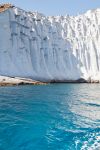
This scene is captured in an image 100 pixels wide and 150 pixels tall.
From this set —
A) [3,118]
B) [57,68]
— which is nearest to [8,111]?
[3,118]

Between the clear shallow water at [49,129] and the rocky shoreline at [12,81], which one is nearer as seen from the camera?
the clear shallow water at [49,129]

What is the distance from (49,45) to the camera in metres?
90.9

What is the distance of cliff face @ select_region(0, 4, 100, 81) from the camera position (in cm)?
8150

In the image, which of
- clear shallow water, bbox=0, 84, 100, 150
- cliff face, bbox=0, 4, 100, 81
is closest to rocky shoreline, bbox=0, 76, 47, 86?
cliff face, bbox=0, 4, 100, 81

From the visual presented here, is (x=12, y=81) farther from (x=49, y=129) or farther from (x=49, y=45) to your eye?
(x=49, y=129)

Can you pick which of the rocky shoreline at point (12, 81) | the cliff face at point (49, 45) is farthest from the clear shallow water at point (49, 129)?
the cliff face at point (49, 45)

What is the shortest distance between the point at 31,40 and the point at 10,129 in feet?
234

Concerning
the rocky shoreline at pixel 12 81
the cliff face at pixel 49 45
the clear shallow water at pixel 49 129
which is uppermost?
the cliff face at pixel 49 45

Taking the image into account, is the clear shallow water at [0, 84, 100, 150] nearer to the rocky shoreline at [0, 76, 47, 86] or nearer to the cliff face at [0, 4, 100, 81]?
the rocky shoreline at [0, 76, 47, 86]

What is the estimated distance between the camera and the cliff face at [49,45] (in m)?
81.5

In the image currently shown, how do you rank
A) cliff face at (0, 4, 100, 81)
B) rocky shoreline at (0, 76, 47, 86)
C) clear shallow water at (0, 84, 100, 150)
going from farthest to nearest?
cliff face at (0, 4, 100, 81), rocky shoreline at (0, 76, 47, 86), clear shallow water at (0, 84, 100, 150)

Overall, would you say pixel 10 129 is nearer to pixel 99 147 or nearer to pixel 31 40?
pixel 99 147

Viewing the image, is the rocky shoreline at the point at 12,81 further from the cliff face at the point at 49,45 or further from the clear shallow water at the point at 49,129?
the clear shallow water at the point at 49,129

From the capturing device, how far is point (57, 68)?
88062mm
